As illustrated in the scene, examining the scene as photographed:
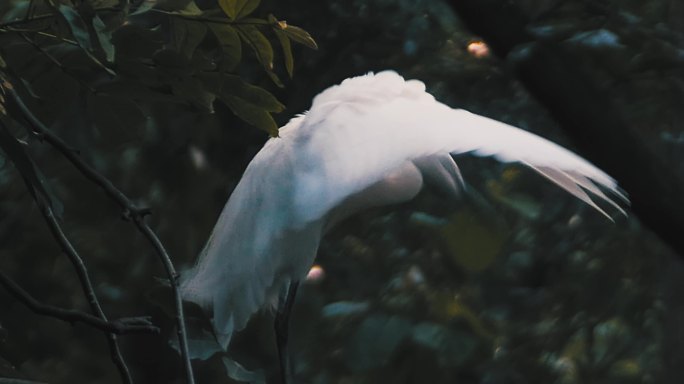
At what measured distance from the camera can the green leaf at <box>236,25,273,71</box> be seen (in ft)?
2.12

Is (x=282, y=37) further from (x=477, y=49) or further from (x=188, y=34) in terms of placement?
(x=477, y=49)

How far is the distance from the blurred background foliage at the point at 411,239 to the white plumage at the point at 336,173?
0.18 m

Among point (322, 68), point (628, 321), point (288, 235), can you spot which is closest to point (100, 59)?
point (288, 235)

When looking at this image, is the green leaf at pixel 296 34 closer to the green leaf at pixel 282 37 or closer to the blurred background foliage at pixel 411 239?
the green leaf at pixel 282 37

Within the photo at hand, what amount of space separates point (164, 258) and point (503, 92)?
Result: 5.17 ft

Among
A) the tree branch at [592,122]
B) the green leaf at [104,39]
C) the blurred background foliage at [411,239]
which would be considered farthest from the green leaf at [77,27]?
the tree branch at [592,122]

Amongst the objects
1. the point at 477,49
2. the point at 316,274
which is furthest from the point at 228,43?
the point at 477,49

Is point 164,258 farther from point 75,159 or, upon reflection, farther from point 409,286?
point 409,286

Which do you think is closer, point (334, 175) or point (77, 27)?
point (77, 27)

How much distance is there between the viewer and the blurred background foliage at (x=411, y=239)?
1.73 m

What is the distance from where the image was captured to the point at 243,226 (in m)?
1.37

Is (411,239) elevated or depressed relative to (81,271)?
depressed

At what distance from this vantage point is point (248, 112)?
0.66m

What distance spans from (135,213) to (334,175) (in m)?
0.46
